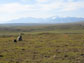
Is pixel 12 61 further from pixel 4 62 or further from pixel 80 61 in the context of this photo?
pixel 80 61

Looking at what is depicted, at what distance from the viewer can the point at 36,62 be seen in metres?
23.6

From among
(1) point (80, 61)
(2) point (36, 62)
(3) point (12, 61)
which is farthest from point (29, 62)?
(1) point (80, 61)

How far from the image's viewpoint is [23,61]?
24375 millimetres

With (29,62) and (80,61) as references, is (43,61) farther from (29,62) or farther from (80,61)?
(80,61)

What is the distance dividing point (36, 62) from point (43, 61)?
0.99 m

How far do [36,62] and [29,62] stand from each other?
2.96ft

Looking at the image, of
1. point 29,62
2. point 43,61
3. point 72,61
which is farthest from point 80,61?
point 29,62

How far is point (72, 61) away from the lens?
23938mm

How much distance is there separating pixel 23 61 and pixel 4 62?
8.17 ft

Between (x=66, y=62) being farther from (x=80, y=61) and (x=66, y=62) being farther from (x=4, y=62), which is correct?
(x=4, y=62)

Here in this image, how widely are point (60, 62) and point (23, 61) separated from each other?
4.93m

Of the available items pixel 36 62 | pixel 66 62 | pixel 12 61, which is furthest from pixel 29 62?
pixel 66 62

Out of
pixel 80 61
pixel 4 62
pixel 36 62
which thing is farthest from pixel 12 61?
pixel 80 61

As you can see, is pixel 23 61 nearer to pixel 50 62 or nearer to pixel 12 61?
pixel 12 61
